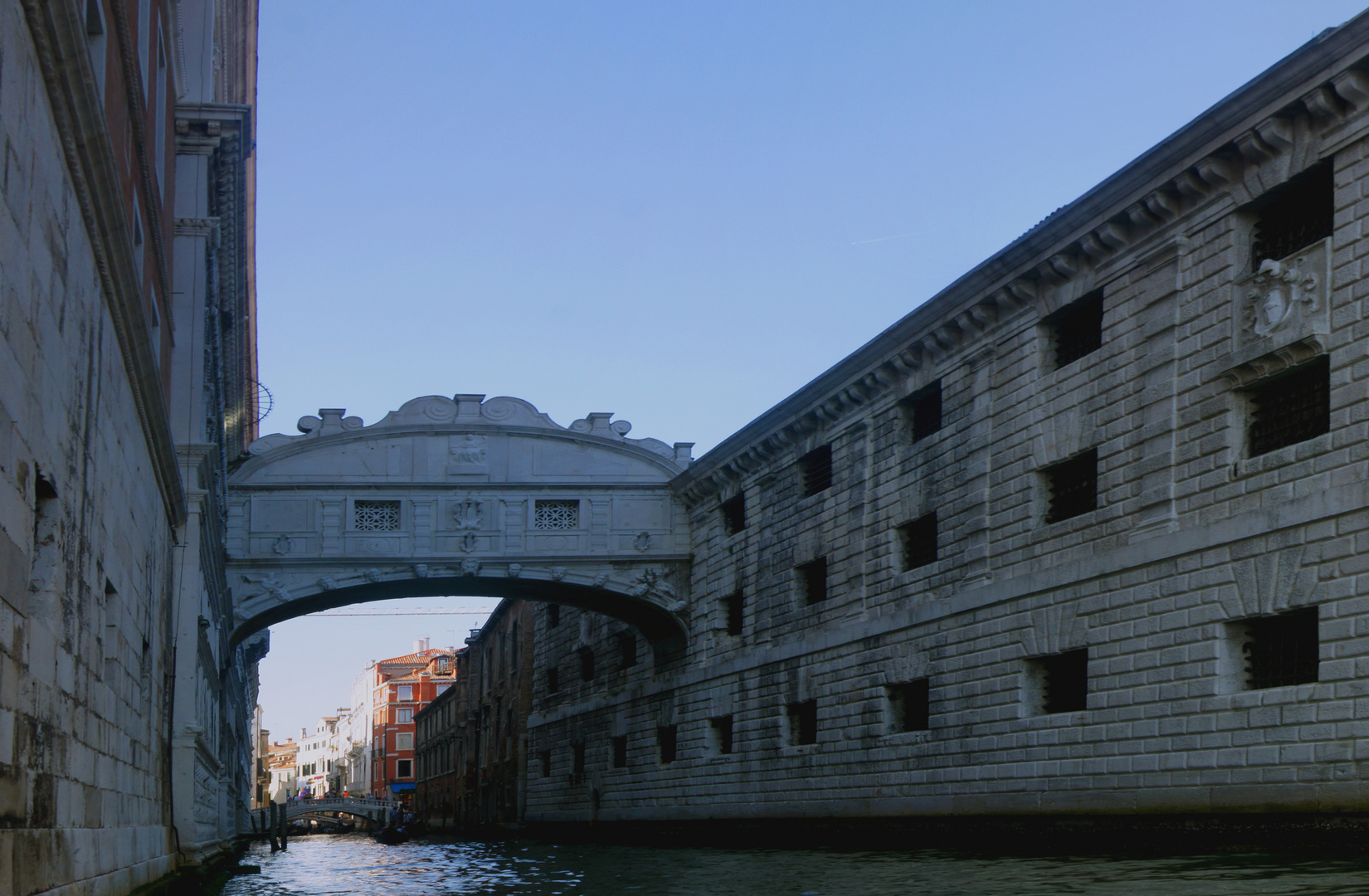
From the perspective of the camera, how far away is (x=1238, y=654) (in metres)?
14.8

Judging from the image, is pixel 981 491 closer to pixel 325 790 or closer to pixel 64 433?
pixel 64 433

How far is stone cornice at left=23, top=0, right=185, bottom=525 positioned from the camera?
278 inches

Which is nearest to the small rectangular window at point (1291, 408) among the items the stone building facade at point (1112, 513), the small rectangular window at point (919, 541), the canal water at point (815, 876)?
the stone building facade at point (1112, 513)

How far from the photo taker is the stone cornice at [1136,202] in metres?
14.0

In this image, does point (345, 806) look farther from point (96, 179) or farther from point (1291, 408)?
point (96, 179)

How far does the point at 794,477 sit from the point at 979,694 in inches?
294

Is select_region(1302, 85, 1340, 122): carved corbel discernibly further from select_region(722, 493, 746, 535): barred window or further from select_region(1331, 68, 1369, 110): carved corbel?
select_region(722, 493, 746, 535): barred window

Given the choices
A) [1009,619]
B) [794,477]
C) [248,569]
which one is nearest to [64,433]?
[1009,619]

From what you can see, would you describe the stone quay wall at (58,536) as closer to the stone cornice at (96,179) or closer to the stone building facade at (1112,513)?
the stone cornice at (96,179)

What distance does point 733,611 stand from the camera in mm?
28219

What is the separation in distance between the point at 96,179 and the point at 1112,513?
11.8m

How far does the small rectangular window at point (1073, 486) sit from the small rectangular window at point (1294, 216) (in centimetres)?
323

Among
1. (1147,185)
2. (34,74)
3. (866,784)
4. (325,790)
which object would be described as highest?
(1147,185)

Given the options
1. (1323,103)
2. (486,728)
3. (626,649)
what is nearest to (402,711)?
(486,728)
